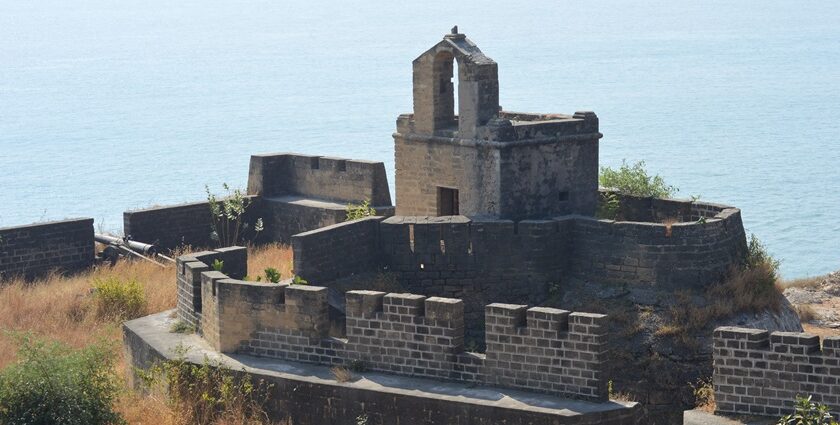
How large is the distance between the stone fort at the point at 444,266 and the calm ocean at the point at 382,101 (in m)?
16.8

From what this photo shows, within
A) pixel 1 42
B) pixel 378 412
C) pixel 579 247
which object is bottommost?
pixel 378 412

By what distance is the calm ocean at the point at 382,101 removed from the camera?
2402 inches

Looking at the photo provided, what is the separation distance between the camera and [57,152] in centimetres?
7225

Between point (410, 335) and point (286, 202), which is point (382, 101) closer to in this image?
point (286, 202)

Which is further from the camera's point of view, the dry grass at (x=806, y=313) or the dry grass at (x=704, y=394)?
the dry grass at (x=806, y=313)

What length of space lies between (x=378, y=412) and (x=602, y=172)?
494 inches

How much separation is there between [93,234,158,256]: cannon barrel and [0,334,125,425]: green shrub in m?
9.08

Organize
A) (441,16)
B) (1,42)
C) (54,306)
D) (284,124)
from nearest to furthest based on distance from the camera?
(54,306) < (284,124) < (1,42) < (441,16)

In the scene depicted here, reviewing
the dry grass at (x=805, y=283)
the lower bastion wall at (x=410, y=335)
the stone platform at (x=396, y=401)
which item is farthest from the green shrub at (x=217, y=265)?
the dry grass at (x=805, y=283)

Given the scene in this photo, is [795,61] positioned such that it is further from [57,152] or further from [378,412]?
[378,412]

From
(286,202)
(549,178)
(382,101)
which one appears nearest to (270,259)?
(286,202)

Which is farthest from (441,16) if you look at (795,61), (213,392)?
(213,392)

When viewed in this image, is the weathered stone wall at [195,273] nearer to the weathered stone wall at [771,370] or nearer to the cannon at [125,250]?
the cannon at [125,250]

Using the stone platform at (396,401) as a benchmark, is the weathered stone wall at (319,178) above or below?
above
